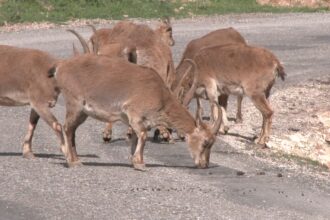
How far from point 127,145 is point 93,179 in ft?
9.66

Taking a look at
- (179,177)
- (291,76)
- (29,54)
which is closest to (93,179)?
(179,177)

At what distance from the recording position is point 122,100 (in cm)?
1404

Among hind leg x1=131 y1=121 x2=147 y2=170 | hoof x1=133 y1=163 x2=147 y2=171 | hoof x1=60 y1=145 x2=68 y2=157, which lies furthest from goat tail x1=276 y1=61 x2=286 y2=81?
hoof x1=60 y1=145 x2=68 y2=157

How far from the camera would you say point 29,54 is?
48.2ft

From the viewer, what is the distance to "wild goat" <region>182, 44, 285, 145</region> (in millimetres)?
17469

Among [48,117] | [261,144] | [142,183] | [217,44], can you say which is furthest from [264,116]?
[142,183]

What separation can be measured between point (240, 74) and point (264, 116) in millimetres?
792

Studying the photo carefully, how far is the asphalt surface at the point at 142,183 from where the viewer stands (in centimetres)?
1173

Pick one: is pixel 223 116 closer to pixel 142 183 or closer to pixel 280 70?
pixel 280 70

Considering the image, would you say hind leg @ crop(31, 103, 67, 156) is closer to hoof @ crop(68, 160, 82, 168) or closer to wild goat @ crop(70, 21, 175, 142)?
hoof @ crop(68, 160, 82, 168)

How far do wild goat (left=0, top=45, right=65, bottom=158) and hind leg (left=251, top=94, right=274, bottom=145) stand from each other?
3.88 metres

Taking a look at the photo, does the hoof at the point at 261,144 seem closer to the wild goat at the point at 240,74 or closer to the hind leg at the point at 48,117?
the wild goat at the point at 240,74

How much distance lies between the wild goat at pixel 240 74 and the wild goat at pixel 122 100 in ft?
9.55

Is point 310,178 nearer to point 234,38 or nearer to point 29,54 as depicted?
point 29,54
